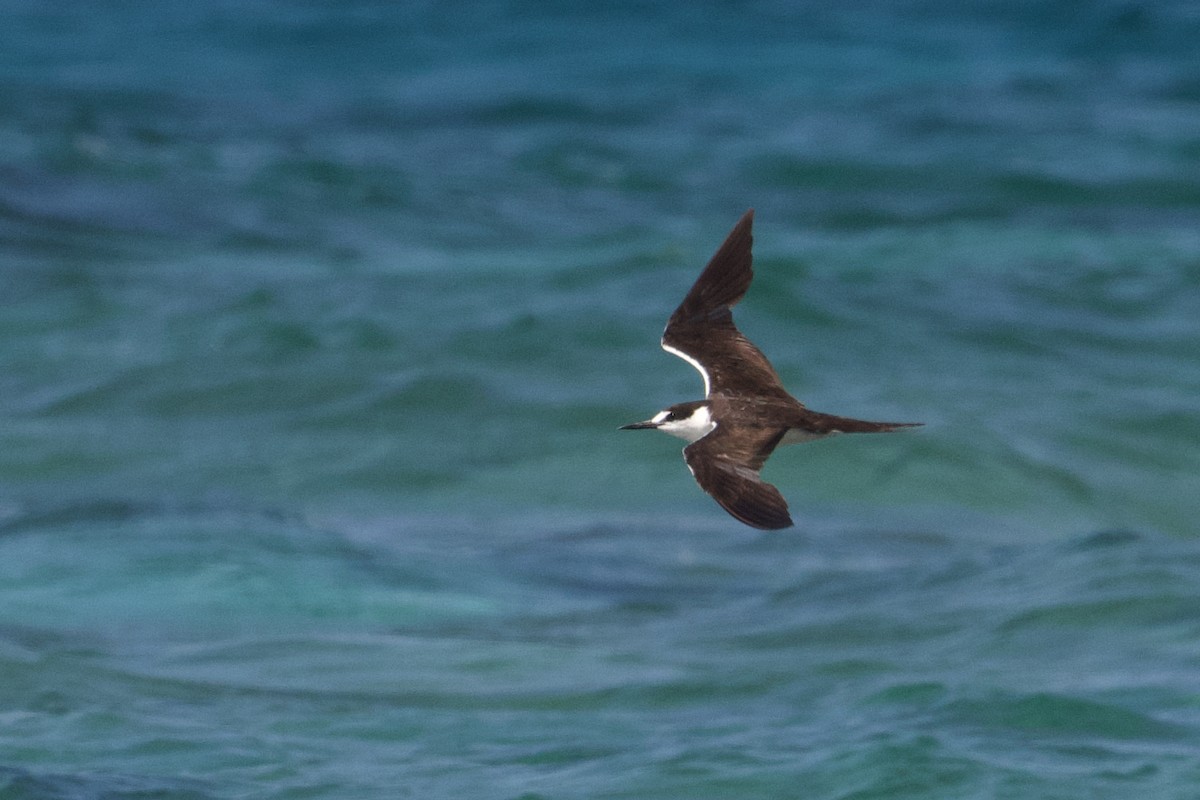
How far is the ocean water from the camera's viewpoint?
1202 cm

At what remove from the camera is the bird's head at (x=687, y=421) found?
27.4 feet

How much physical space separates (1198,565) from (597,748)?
542 cm

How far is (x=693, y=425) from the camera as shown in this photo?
844cm

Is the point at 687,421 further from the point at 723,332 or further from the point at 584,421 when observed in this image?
the point at 584,421

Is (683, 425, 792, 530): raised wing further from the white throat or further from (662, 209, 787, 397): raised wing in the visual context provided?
(662, 209, 787, 397): raised wing

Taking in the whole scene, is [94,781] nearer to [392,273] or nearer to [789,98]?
[392,273]

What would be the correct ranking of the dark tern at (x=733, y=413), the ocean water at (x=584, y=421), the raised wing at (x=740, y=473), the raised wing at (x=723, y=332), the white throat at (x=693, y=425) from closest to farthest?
the raised wing at (x=740, y=473) → the dark tern at (x=733, y=413) → the white throat at (x=693, y=425) → the raised wing at (x=723, y=332) → the ocean water at (x=584, y=421)

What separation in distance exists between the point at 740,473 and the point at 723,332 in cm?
174

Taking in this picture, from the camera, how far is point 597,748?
38.3ft

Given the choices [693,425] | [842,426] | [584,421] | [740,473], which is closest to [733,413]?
[693,425]

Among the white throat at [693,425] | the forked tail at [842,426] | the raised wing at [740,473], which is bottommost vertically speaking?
the raised wing at [740,473]

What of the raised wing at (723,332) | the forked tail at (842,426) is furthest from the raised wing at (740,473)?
the raised wing at (723,332)

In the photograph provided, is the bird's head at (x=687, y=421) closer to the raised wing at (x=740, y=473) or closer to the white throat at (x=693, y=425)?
the white throat at (x=693, y=425)

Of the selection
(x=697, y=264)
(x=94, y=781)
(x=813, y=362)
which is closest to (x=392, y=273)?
(x=697, y=264)
